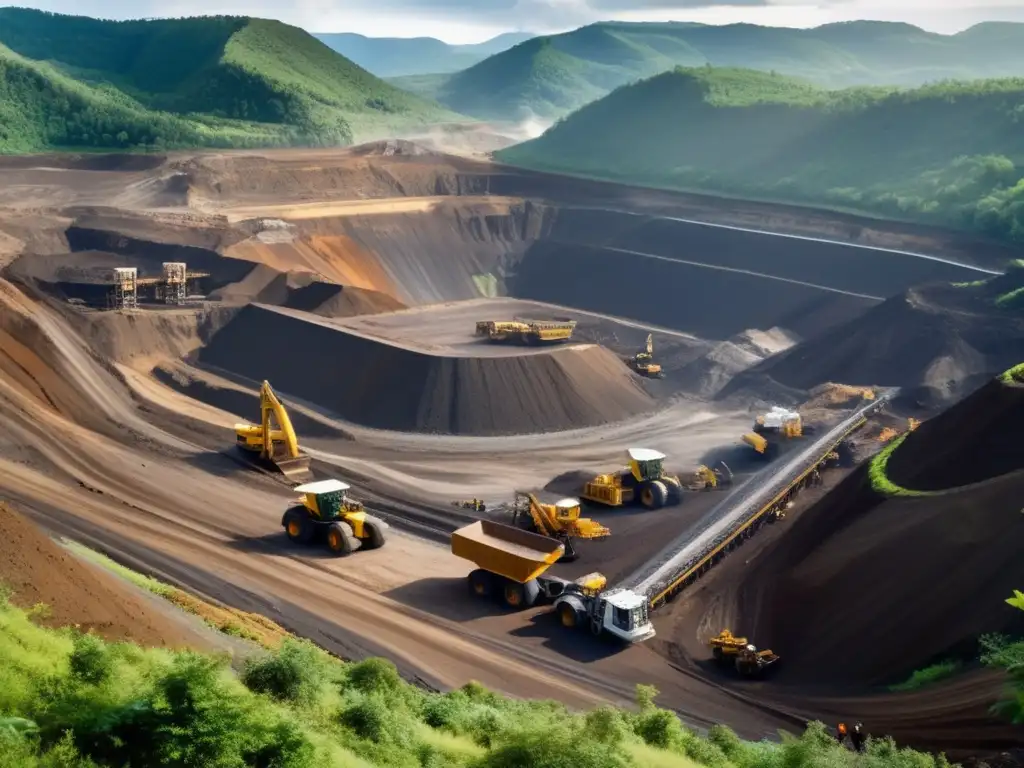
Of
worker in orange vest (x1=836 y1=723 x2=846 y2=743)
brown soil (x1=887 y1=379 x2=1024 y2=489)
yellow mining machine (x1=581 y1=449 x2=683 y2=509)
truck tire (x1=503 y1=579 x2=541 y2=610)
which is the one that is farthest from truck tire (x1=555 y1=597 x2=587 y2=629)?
yellow mining machine (x1=581 y1=449 x2=683 y2=509)

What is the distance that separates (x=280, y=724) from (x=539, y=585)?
51.7 feet

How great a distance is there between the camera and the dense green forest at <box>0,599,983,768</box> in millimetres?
10609

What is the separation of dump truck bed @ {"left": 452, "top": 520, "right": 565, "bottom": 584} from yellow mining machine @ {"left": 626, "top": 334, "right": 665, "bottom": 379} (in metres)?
23.7

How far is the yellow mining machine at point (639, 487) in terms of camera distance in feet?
110

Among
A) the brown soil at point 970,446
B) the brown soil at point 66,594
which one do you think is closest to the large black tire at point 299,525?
the brown soil at point 66,594

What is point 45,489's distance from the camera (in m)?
29.7

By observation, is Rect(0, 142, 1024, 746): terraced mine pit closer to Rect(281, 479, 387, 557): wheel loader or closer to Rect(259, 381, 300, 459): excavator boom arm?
Rect(281, 479, 387, 557): wheel loader

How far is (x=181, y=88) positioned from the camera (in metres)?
126

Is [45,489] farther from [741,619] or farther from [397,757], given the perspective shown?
[397,757]

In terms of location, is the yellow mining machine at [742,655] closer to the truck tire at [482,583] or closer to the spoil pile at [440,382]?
the truck tire at [482,583]

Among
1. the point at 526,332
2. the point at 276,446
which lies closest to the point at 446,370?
the point at 526,332

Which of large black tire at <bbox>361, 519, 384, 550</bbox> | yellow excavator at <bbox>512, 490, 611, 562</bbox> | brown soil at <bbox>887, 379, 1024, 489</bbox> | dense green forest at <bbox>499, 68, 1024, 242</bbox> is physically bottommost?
large black tire at <bbox>361, 519, 384, 550</bbox>

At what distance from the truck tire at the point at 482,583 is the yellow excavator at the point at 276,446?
33.0 feet

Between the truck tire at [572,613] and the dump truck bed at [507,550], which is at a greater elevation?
the dump truck bed at [507,550]
